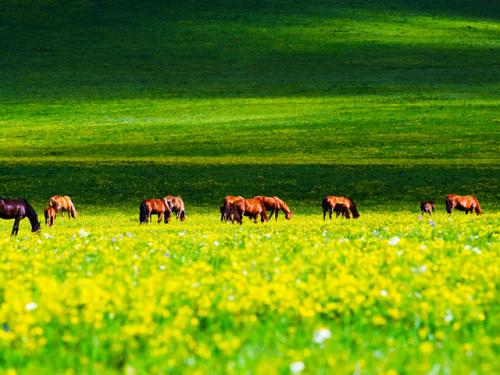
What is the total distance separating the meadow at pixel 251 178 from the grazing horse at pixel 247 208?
1.79m

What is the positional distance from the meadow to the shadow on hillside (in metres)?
0.14

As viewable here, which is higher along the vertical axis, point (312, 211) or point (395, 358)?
point (395, 358)

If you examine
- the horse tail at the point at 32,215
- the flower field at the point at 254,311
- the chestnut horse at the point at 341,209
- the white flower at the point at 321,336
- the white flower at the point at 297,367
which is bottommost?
the chestnut horse at the point at 341,209

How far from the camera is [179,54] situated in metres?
99.0

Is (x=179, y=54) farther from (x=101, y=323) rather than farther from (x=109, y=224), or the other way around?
(x=101, y=323)

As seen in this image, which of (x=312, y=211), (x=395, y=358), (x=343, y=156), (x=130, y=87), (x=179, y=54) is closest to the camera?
(x=395, y=358)

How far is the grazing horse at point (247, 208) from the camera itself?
106 ft

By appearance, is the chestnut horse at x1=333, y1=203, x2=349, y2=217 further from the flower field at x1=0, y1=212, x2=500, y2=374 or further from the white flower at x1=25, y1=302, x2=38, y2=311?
the white flower at x1=25, y1=302, x2=38, y2=311

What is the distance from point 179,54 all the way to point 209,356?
9326cm

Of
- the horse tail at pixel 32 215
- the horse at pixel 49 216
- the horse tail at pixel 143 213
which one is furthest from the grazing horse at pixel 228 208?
the horse tail at pixel 32 215

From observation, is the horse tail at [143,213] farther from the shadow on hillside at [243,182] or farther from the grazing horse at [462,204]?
the grazing horse at [462,204]

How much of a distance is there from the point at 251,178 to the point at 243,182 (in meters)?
0.78

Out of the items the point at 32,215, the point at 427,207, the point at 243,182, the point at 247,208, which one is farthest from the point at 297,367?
the point at 243,182

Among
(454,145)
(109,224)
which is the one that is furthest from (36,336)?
(454,145)
